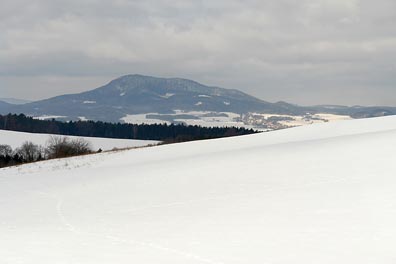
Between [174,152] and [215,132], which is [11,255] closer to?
[174,152]

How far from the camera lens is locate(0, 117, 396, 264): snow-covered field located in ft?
32.4

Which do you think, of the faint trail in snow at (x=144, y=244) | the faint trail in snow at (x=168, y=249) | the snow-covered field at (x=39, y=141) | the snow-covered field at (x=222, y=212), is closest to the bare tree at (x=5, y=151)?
the snow-covered field at (x=39, y=141)

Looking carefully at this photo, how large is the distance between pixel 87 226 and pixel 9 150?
90948mm

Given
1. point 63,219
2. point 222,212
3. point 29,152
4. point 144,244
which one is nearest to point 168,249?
point 144,244

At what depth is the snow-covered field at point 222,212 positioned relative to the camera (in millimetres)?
9883

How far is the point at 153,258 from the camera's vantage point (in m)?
9.62

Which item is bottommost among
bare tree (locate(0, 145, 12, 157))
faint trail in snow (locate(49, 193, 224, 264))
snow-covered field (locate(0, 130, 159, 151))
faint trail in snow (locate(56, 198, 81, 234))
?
bare tree (locate(0, 145, 12, 157))

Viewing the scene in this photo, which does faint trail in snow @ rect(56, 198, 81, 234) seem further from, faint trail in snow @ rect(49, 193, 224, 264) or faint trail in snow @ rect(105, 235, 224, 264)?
faint trail in snow @ rect(105, 235, 224, 264)

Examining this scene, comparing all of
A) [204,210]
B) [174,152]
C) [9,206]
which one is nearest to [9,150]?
[174,152]

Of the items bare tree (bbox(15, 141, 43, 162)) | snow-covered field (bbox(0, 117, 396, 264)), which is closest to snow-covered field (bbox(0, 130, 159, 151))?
bare tree (bbox(15, 141, 43, 162))

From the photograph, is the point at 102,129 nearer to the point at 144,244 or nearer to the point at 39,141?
the point at 39,141

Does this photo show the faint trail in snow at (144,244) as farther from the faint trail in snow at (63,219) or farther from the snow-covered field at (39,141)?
the snow-covered field at (39,141)

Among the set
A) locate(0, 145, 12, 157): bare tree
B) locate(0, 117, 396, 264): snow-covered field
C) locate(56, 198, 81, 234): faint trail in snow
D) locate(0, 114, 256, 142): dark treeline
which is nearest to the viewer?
locate(0, 117, 396, 264): snow-covered field

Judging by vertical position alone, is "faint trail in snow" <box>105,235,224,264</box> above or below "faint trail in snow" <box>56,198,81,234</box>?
above
